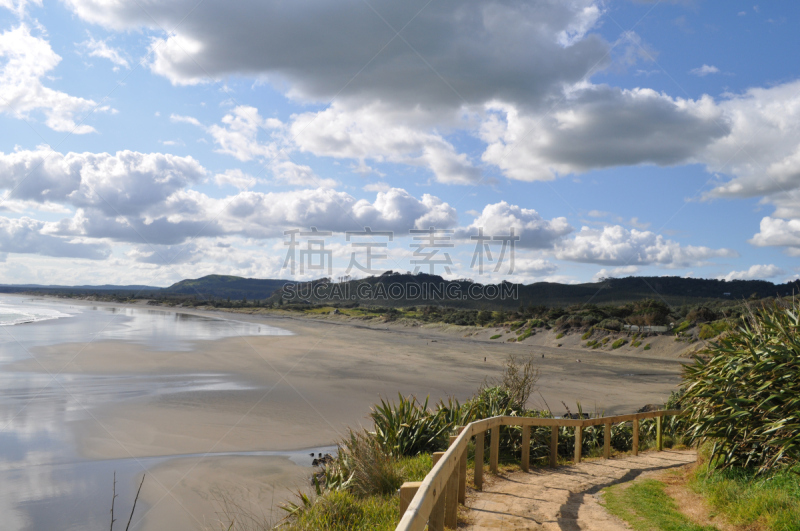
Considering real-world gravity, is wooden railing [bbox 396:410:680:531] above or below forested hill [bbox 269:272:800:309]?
below

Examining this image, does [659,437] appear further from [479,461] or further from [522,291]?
[522,291]

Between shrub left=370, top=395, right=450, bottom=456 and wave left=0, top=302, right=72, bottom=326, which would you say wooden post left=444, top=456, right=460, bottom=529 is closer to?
shrub left=370, top=395, right=450, bottom=456

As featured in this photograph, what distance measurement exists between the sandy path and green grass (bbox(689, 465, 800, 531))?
1.19 m

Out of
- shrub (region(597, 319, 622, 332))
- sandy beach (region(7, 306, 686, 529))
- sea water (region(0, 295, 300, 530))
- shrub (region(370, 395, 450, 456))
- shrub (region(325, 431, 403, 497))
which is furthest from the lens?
shrub (region(597, 319, 622, 332))

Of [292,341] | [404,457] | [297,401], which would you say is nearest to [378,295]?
[292,341]

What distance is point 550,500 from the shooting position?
19.9 ft

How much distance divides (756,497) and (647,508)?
1.11 m

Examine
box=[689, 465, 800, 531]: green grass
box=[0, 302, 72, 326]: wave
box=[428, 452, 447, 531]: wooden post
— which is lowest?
box=[0, 302, 72, 326]: wave

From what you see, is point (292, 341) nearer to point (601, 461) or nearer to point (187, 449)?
point (187, 449)

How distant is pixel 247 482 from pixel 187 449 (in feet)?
8.17

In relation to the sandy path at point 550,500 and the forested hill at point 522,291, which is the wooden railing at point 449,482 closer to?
the sandy path at point 550,500

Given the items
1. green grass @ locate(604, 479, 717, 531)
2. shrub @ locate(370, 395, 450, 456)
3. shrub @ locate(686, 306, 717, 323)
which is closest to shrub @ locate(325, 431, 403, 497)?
shrub @ locate(370, 395, 450, 456)

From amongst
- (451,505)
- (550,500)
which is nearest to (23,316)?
(550,500)

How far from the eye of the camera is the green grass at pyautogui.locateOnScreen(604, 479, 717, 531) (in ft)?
17.3
